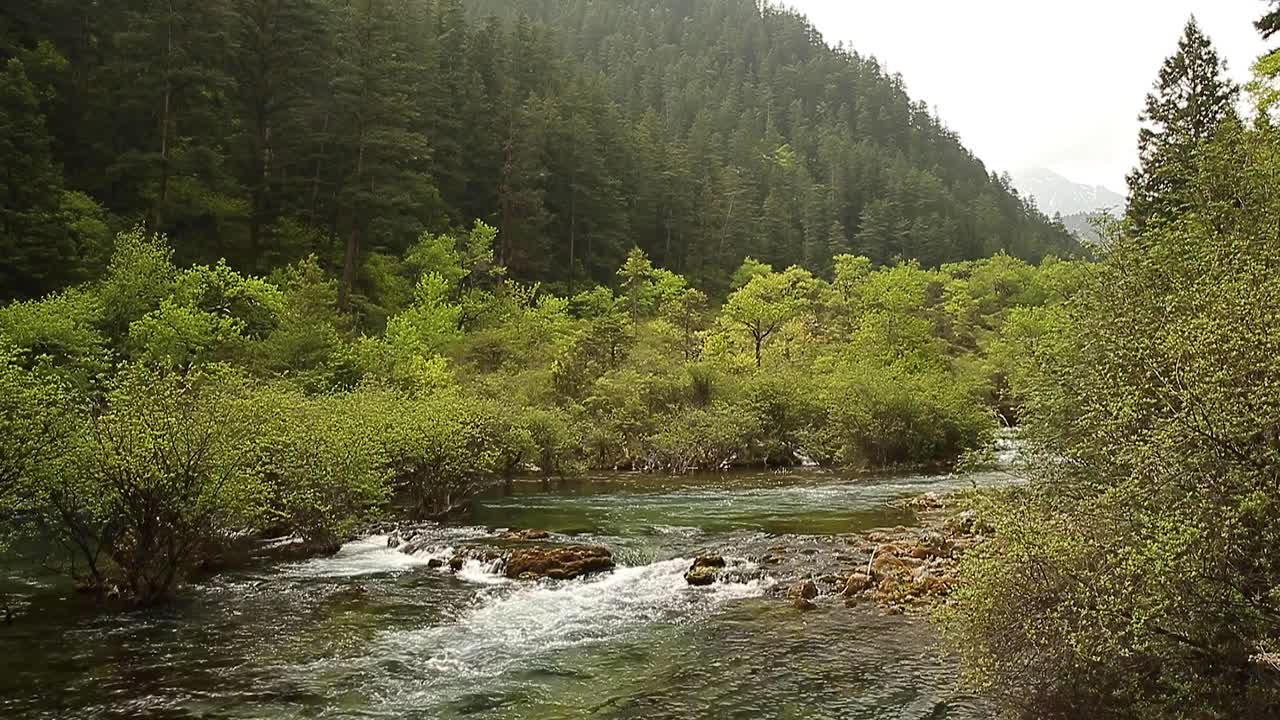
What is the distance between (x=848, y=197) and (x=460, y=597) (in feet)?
359

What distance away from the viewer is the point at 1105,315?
48.2ft

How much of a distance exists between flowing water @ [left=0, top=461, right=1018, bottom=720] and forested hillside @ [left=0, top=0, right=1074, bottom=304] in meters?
28.5

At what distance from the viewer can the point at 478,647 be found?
14.3 meters

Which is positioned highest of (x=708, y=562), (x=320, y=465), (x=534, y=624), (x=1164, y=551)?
(x=320, y=465)

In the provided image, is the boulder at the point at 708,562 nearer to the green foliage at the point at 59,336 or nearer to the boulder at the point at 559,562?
the boulder at the point at 559,562

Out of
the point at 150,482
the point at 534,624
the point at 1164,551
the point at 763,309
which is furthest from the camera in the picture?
the point at 763,309

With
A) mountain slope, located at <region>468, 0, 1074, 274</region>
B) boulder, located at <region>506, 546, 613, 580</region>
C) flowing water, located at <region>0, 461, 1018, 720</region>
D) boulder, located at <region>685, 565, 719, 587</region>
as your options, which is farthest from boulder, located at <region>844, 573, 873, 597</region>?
mountain slope, located at <region>468, 0, 1074, 274</region>

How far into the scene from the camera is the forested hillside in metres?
47.3

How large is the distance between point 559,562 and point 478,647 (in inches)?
214

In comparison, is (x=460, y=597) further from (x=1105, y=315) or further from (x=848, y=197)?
(x=848, y=197)

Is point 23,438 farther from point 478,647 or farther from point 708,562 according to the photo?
point 708,562

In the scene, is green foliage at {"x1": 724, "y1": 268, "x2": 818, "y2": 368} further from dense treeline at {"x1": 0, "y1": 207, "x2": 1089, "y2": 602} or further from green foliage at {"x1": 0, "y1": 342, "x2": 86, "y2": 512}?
green foliage at {"x1": 0, "y1": 342, "x2": 86, "y2": 512}

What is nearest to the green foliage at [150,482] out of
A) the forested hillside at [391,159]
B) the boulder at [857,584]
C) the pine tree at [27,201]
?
the boulder at [857,584]

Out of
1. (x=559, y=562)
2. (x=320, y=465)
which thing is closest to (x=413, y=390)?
(x=320, y=465)
